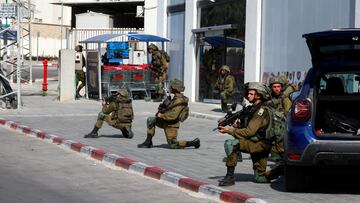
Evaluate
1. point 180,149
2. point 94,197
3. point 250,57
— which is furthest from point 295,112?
point 250,57

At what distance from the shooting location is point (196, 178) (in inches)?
373

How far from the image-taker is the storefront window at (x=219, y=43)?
22.4 metres

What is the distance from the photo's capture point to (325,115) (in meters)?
8.38

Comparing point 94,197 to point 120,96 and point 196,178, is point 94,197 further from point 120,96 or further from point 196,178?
point 120,96

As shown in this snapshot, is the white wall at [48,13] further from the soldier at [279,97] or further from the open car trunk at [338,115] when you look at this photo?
the open car trunk at [338,115]

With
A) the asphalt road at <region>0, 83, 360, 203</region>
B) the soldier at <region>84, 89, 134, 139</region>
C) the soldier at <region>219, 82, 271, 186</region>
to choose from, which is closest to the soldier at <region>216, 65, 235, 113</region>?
the asphalt road at <region>0, 83, 360, 203</region>

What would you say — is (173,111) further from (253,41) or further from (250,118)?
(253,41)

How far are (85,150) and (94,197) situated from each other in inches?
159

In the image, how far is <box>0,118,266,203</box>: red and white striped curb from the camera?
8070 mm

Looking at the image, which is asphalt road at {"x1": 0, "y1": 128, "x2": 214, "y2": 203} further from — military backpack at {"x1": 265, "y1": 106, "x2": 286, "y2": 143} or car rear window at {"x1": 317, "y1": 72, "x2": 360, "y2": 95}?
car rear window at {"x1": 317, "y1": 72, "x2": 360, "y2": 95}

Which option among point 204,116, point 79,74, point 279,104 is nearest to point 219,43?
point 204,116

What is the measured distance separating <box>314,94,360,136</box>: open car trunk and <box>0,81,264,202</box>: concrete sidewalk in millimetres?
1174

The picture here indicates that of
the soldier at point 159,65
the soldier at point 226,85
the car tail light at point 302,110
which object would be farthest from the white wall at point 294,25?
the car tail light at point 302,110

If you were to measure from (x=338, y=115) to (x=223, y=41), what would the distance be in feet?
49.7
